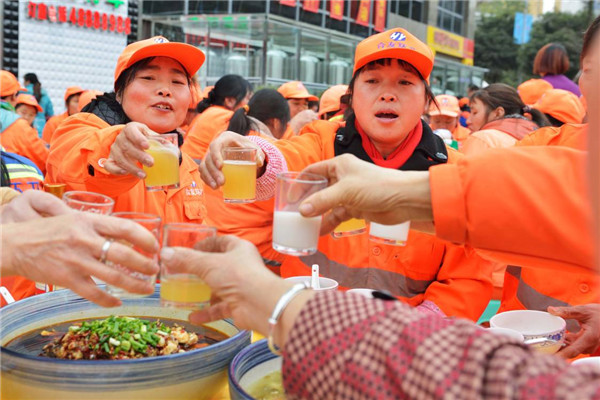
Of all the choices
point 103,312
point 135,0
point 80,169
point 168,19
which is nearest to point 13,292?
point 80,169

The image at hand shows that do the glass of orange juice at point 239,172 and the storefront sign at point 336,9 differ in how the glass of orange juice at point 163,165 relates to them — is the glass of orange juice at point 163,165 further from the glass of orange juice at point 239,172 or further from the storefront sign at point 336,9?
the storefront sign at point 336,9

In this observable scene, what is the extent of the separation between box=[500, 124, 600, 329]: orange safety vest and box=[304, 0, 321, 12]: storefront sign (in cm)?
1590

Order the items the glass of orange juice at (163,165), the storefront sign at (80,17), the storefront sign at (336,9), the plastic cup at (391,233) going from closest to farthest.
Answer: the plastic cup at (391,233), the glass of orange juice at (163,165), the storefront sign at (80,17), the storefront sign at (336,9)

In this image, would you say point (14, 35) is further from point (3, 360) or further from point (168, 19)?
point (3, 360)

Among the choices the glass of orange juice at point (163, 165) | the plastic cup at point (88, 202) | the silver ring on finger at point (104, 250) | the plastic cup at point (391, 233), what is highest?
the glass of orange juice at point (163, 165)

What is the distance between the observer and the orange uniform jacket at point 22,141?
7047 millimetres

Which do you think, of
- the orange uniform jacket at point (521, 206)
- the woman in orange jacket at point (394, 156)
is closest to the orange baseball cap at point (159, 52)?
the woman in orange jacket at point (394, 156)

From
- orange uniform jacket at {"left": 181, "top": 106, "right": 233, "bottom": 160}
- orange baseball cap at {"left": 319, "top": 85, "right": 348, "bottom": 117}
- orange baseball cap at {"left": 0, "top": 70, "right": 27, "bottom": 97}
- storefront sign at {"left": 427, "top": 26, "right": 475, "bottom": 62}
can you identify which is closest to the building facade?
storefront sign at {"left": 427, "top": 26, "right": 475, "bottom": 62}

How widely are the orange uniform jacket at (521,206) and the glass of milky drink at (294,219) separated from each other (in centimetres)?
39

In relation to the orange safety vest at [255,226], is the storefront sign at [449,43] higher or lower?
higher

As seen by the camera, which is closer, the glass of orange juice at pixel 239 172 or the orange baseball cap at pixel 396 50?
the glass of orange juice at pixel 239 172

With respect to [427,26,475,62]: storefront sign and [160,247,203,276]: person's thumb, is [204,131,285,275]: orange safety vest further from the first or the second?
[427,26,475,62]: storefront sign

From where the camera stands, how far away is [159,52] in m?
3.01

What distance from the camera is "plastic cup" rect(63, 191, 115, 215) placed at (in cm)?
161
